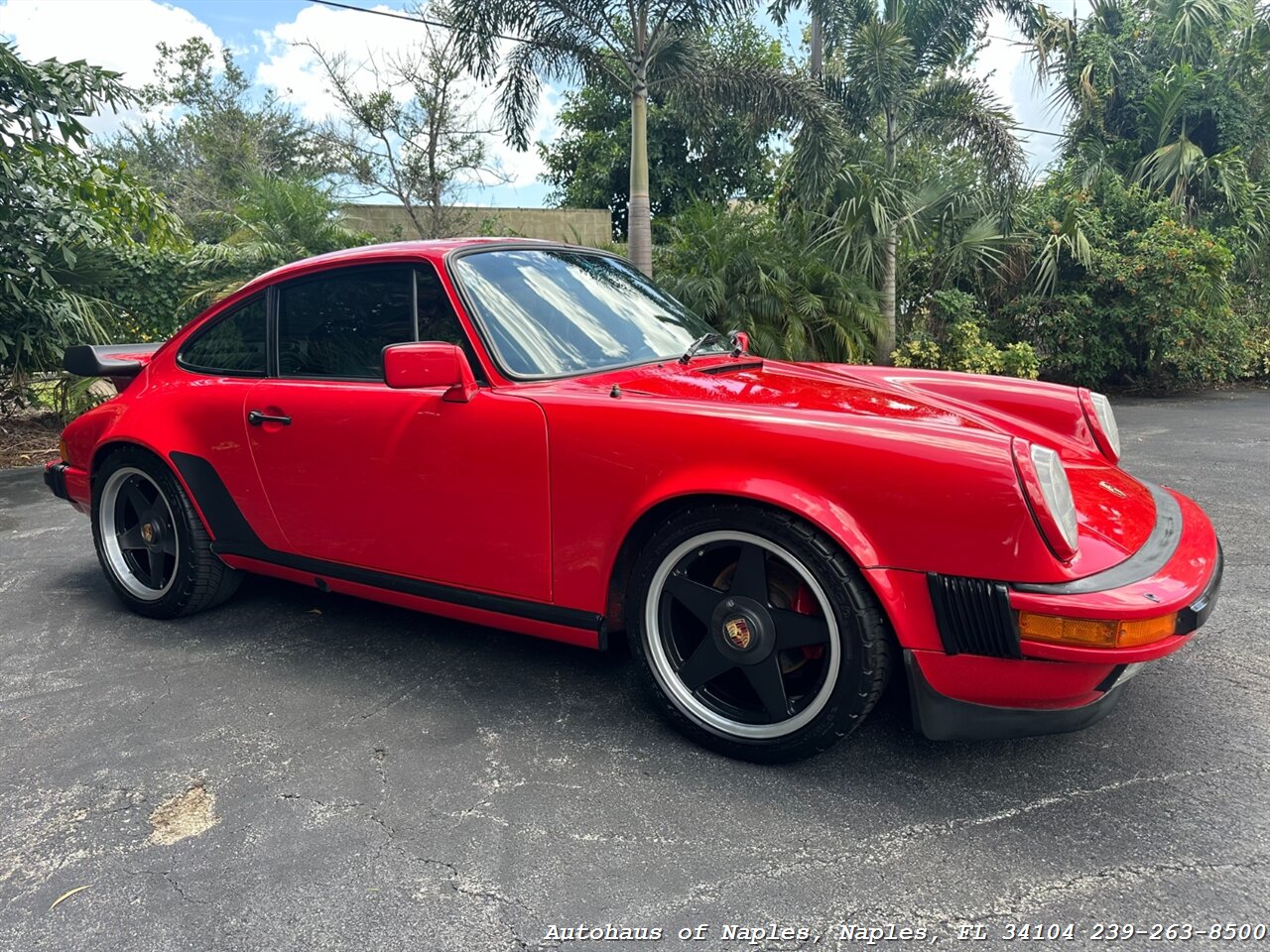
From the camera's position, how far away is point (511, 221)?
20.3m

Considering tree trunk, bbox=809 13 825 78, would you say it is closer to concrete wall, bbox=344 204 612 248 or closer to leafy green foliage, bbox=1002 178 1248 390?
leafy green foliage, bbox=1002 178 1248 390

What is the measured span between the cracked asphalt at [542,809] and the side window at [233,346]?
1120 millimetres

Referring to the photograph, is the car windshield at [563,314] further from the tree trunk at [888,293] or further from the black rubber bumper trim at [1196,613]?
the tree trunk at [888,293]

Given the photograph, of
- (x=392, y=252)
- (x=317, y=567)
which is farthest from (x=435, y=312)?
(x=317, y=567)

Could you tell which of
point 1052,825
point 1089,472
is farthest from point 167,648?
point 1089,472

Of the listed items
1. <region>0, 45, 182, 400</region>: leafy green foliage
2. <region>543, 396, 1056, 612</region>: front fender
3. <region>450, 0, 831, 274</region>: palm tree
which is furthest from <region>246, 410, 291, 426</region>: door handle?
<region>450, 0, 831, 274</region>: palm tree

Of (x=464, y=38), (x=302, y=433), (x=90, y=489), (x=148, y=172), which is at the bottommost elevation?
(x=90, y=489)

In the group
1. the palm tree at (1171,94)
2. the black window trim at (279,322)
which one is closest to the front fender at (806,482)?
the black window trim at (279,322)

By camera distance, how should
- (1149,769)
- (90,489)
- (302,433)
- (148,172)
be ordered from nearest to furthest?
1. (1149,769)
2. (302,433)
3. (90,489)
4. (148,172)

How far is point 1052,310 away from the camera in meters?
12.1

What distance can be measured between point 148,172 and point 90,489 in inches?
1147

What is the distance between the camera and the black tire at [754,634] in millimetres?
2193

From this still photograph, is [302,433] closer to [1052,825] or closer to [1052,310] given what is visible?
[1052,825]

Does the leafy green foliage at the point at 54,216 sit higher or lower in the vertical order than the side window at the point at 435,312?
higher
